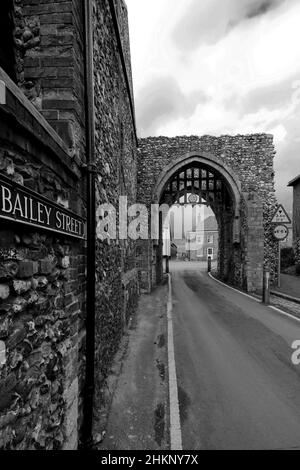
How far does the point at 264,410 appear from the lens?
391 centimetres

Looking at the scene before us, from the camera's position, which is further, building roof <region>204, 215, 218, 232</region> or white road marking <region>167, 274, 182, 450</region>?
building roof <region>204, 215, 218, 232</region>

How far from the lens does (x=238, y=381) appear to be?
4730mm

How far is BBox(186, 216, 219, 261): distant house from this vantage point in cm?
5322

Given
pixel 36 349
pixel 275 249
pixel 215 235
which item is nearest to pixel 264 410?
pixel 36 349

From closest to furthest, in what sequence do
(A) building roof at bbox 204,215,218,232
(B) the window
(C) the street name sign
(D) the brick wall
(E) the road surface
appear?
(C) the street name sign < (B) the window < (D) the brick wall < (E) the road surface < (A) building roof at bbox 204,215,218,232

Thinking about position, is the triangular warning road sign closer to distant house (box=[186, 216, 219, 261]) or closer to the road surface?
the road surface

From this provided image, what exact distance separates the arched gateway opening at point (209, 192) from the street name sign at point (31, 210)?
13.6 m

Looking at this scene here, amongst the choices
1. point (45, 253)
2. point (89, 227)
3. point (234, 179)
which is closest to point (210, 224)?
point (234, 179)

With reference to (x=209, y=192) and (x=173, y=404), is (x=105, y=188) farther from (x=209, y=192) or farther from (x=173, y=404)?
(x=209, y=192)

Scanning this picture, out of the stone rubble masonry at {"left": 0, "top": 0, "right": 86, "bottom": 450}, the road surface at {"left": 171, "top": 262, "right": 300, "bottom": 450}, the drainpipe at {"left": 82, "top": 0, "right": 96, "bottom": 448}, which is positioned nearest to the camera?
the stone rubble masonry at {"left": 0, "top": 0, "right": 86, "bottom": 450}

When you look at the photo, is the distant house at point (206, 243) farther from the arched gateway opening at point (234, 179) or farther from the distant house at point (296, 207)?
the arched gateway opening at point (234, 179)

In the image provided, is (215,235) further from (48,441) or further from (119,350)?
(48,441)

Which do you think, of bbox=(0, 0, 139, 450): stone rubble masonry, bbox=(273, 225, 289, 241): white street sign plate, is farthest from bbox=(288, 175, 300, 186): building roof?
bbox=(0, 0, 139, 450): stone rubble masonry

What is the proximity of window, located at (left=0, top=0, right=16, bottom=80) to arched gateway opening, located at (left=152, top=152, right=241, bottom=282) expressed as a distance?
43.8 feet
